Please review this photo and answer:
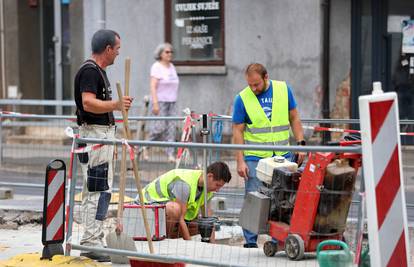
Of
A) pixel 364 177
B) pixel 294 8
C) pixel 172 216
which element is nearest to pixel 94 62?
pixel 172 216

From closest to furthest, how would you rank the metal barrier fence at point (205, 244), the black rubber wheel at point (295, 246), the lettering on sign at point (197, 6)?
the metal barrier fence at point (205, 244) → the black rubber wheel at point (295, 246) → the lettering on sign at point (197, 6)

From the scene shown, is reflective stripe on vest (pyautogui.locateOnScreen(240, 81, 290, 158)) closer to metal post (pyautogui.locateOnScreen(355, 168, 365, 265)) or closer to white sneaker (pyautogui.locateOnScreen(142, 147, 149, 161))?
white sneaker (pyautogui.locateOnScreen(142, 147, 149, 161))

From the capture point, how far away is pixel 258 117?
30.5 ft

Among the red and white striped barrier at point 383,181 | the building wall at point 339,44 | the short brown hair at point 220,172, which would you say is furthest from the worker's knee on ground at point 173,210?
the building wall at point 339,44

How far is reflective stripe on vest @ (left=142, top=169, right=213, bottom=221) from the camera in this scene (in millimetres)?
9133

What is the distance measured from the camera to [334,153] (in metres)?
7.27

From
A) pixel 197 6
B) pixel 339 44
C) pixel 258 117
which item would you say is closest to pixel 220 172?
pixel 258 117

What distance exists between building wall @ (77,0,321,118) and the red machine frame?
27.5 feet

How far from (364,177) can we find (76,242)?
113 inches

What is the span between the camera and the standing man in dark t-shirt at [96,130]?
8.47 metres

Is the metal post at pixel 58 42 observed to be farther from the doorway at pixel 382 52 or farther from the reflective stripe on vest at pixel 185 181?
the reflective stripe on vest at pixel 185 181

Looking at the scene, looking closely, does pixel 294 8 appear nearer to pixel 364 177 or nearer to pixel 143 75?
pixel 143 75

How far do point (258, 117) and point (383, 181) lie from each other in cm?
271

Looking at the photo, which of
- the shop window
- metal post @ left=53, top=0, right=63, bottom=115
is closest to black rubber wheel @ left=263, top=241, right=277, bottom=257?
the shop window
